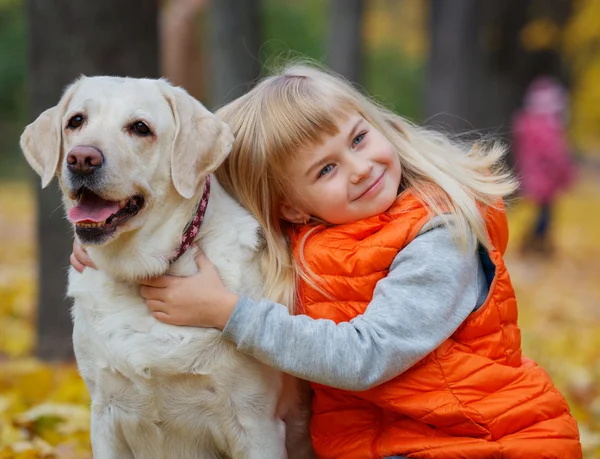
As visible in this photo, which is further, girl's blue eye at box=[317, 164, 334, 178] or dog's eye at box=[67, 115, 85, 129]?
girl's blue eye at box=[317, 164, 334, 178]

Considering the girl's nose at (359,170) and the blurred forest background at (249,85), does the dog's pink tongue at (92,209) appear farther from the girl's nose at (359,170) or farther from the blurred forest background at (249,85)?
the blurred forest background at (249,85)

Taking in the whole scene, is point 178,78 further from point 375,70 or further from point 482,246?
point 482,246

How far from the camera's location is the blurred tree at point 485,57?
41.0 ft

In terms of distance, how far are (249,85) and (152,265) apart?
3645 mm

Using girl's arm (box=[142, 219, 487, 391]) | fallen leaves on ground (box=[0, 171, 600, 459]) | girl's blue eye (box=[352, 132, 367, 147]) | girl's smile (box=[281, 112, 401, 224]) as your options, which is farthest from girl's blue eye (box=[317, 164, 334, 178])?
fallen leaves on ground (box=[0, 171, 600, 459])

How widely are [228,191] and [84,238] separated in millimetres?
655

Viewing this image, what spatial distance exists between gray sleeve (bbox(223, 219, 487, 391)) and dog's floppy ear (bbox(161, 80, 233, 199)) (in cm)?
44

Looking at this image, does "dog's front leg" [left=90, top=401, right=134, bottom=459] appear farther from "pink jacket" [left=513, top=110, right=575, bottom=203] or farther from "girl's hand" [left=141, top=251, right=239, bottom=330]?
"pink jacket" [left=513, top=110, right=575, bottom=203]

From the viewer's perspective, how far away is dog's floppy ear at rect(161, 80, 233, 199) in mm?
2742

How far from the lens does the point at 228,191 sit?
3.13 m

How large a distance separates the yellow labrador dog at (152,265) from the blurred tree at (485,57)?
31.6ft

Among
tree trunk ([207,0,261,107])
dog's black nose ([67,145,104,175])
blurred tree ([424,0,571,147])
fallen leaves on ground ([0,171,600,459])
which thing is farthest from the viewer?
blurred tree ([424,0,571,147])

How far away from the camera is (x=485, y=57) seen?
14.6 meters

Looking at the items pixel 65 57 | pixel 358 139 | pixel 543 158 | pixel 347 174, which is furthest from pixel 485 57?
pixel 347 174
